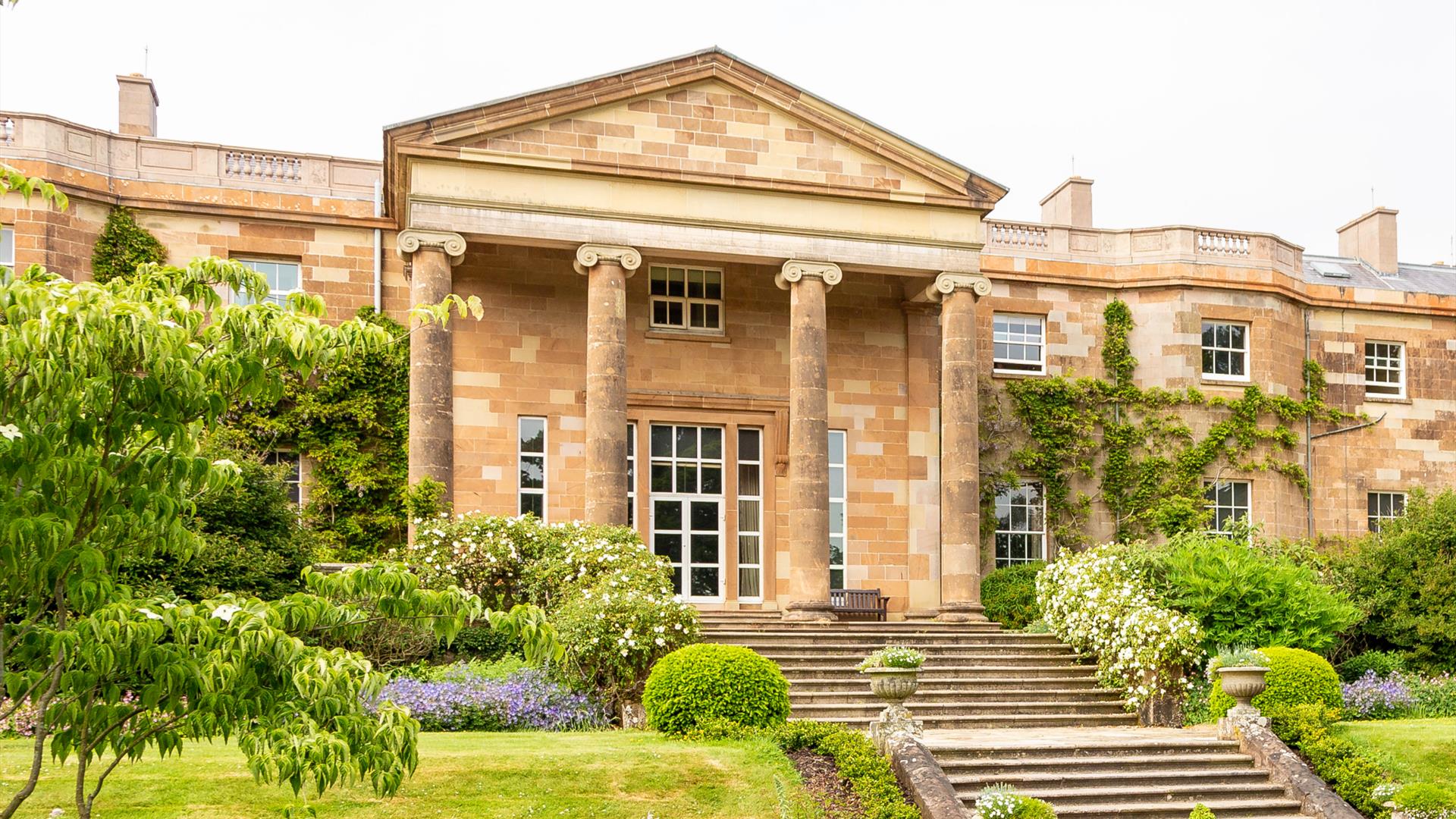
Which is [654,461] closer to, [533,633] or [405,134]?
[405,134]

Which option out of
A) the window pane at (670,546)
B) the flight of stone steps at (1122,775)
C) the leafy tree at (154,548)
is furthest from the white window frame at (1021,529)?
the leafy tree at (154,548)

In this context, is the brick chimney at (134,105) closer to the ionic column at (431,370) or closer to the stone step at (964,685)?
the ionic column at (431,370)

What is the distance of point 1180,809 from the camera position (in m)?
13.8

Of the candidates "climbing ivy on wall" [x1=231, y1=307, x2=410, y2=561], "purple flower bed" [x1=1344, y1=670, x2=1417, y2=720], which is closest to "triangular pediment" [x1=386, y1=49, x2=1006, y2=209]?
"climbing ivy on wall" [x1=231, y1=307, x2=410, y2=561]

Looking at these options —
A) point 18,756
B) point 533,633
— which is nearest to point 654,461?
point 18,756

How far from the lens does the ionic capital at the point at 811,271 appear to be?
70.8 feet

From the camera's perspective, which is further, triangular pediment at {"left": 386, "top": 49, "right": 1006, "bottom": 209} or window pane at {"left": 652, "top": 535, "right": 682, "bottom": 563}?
window pane at {"left": 652, "top": 535, "right": 682, "bottom": 563}

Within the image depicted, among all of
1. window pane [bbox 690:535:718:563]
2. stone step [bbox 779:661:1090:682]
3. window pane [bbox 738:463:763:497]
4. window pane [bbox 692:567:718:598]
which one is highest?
window pane [bbox 738:463:763:497]

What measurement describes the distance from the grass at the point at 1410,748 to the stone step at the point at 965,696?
318cm

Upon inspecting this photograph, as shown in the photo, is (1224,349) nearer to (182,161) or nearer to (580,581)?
(580,581)

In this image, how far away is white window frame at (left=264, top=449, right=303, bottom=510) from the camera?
22.7 meters

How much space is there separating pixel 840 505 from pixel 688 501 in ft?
8.69

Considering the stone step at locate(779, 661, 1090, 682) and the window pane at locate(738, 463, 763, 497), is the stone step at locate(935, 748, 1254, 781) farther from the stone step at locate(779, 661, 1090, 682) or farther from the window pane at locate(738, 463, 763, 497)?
the window pane at locate(738, 463, 763, 497)

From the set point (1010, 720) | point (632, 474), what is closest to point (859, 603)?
point (632, 474)
